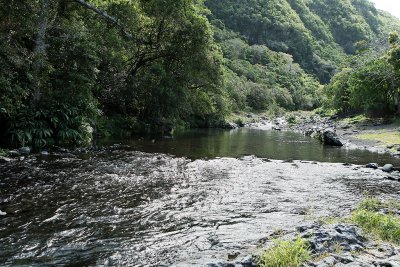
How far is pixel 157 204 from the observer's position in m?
12.5

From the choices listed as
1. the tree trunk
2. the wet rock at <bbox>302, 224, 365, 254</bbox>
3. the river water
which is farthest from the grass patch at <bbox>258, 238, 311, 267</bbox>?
the tree trunk

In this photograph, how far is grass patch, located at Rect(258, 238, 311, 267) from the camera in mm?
6969

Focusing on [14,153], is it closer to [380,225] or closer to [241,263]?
[241,263]

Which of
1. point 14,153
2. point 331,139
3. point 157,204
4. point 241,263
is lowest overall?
point 331,139

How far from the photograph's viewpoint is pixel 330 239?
813 cm

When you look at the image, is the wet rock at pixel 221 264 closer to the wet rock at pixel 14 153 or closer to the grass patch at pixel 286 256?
the grass patch at pixel 286 256

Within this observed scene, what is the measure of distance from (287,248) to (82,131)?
21.0m

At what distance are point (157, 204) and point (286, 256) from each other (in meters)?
6.28

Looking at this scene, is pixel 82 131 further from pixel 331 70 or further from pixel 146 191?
pixel 331 70

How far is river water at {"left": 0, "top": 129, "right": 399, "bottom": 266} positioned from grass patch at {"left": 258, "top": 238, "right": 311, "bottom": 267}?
1188 mm

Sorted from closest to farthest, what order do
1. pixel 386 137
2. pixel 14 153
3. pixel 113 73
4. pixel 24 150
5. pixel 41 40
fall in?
pixel 14 153, pixel 24 150, pixel 41 40, pixel 113 73, pixel 386 137

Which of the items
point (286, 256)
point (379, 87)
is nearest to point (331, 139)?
point (379, 87)

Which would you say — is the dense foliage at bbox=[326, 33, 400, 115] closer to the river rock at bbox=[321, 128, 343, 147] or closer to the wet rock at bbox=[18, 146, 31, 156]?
the river rock at bbox=[321, 128, 343, 147]

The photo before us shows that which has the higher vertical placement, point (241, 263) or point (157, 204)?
point (241, 263)
